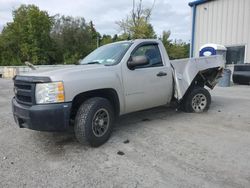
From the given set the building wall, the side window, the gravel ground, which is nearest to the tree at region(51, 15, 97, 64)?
the building wall

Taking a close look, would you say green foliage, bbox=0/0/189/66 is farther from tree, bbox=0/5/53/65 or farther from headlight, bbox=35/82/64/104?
headlight, bbox=35/82/64/104

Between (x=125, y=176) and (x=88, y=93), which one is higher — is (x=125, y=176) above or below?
below

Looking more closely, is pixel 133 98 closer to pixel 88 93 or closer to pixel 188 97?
pixel 88 93

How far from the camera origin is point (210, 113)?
612 centimetres

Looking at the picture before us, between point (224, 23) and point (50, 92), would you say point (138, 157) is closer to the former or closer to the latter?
point (50, 92)

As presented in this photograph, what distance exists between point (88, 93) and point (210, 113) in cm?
364

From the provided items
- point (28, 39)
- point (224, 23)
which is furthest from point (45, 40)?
point (224, 23)

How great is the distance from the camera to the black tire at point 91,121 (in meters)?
3.69

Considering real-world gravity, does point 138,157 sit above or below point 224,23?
below

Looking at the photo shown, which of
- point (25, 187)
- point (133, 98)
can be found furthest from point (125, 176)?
point (133, 98)

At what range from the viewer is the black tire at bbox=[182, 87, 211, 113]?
5.99 m

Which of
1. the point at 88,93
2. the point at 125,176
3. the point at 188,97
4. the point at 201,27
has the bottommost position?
the point at 125,176

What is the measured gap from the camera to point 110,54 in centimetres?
465

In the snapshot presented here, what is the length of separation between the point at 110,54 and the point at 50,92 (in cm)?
165
